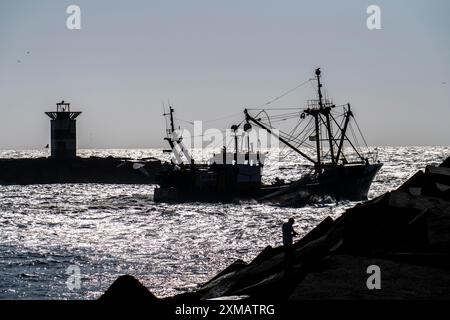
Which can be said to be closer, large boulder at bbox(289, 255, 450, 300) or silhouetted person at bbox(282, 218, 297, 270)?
large boulder at bbox(289, 255, 450, 300)

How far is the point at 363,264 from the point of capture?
12836 millimetres

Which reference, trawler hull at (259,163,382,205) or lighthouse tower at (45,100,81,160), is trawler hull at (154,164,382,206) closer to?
trawler hull at (259,163,382,205)

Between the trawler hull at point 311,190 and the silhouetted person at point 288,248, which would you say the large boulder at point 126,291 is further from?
the trawler hull at point 311,190

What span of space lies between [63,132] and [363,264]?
355ft

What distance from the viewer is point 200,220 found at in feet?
173

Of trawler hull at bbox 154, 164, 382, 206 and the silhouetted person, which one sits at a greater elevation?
the silhouetted person

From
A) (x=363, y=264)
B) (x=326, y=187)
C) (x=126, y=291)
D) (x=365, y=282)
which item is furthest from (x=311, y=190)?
(x=126, y=291)

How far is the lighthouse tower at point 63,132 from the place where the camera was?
116 m

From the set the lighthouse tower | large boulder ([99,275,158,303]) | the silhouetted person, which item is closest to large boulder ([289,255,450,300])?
the silhouetted person

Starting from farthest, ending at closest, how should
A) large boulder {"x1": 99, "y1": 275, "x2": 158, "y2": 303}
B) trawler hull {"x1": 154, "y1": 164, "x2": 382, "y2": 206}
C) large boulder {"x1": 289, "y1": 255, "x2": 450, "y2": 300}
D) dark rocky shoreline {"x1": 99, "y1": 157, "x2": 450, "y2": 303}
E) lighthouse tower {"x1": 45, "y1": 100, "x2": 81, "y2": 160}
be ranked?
1. lighthouse tower {"x1": 45, "y1": 100, "x2": 81, "y2": 160}
2. trawler hull {"x1": 154, "y1": 164, "x2": 382, "y2": 206}
3. large boulder {"x1": 99, "y1": 275, "x2": 158, "y2": 303}
4. dark rocky shoreline {"x1": 99, "y1": 157, "x2": 450, "y2": 303}
5. large boulder {"x1": 289, "y1": 255, "x2": 450, "y2": 300}

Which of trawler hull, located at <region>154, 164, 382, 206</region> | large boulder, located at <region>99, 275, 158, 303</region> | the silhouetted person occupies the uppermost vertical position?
the silhouetted person

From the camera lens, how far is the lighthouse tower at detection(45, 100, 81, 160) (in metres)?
116

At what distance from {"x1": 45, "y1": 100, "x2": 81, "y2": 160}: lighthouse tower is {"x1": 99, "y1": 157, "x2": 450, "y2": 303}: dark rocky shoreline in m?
101
